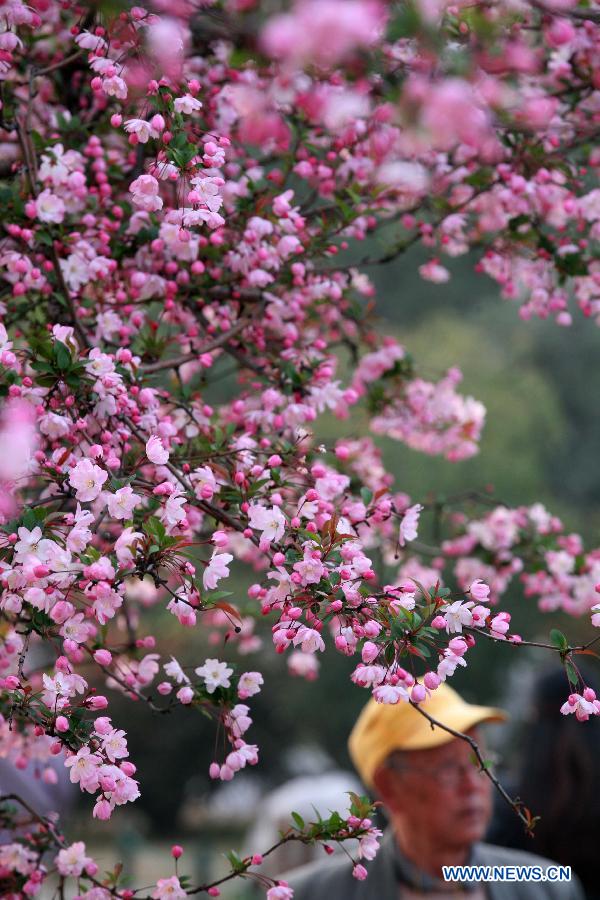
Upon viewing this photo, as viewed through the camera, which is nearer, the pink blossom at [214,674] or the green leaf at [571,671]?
the green leaf at [571,671]

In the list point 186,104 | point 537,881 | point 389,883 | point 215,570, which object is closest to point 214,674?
point 215,570

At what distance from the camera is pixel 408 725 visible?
2.86 meters

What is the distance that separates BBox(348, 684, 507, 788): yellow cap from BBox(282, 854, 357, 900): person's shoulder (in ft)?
0.78

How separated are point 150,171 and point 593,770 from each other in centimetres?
236

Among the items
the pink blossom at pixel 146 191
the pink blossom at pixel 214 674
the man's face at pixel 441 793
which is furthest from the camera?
the man's face at pixel 441 793

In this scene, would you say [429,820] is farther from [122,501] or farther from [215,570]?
[122,501]

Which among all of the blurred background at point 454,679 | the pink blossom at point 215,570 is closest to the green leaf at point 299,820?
the pink blossom at point 215,570

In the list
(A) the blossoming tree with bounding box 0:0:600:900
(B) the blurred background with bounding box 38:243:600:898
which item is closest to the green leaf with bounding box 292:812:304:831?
(A) the blossoming tree with bounding box 0:0:600:900

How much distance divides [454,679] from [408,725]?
13.2 meters

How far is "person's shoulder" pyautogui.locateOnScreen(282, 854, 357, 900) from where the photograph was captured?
9.46ft

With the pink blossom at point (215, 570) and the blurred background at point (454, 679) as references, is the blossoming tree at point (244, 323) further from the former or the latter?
the blurred background at point (454, 679)

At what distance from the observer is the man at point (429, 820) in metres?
2.78

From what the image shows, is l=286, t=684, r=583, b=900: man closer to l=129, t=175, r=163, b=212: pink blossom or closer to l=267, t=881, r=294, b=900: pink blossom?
l=267, t=881, r=294, b=900: pink blossom

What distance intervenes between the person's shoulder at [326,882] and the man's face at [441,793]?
22cm
